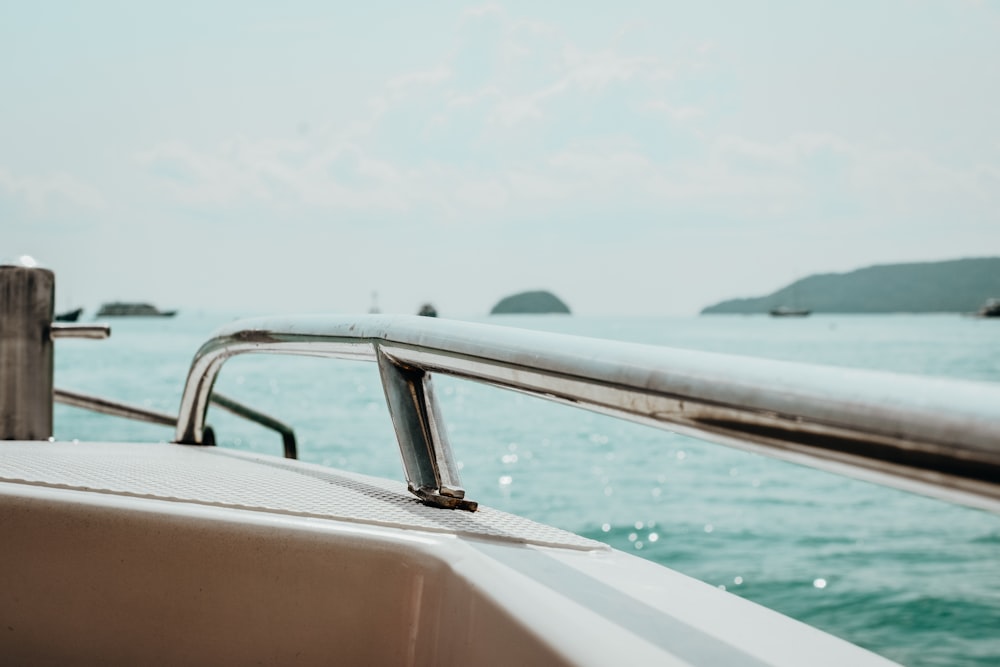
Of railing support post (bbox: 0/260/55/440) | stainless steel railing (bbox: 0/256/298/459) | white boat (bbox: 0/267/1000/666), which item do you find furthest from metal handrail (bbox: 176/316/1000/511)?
railing support post (bbox: 0/260/55/440)

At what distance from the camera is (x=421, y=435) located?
1.29m

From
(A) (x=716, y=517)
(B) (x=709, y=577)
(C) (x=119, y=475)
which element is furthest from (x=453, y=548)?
(A) (x=716, y=517)

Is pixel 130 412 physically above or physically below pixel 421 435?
below

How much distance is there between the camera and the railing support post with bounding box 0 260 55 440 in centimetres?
291

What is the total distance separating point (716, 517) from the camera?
1318 centimetres

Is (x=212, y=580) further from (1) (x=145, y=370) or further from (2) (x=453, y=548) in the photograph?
(1) (x=145, y=370)

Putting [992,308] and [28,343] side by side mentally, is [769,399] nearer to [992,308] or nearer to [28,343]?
[28,343]

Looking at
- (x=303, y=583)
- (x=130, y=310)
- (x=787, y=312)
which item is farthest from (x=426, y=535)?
(x=787, y=312)

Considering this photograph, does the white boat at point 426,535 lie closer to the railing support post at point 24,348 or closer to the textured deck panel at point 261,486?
the textured deck panel at point 261,486

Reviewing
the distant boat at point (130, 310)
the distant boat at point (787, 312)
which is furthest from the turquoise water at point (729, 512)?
the distant boat at point (787, 312)

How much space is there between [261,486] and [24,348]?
6.62 ft

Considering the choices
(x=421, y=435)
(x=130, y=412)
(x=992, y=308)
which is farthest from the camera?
(x=992, y=308)

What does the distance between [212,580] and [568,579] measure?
19.3 inches

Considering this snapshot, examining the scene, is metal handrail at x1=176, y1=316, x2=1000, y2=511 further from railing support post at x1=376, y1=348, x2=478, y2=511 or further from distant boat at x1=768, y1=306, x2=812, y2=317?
distant boat at x1=768, y1=306, x2=812, y2=317
